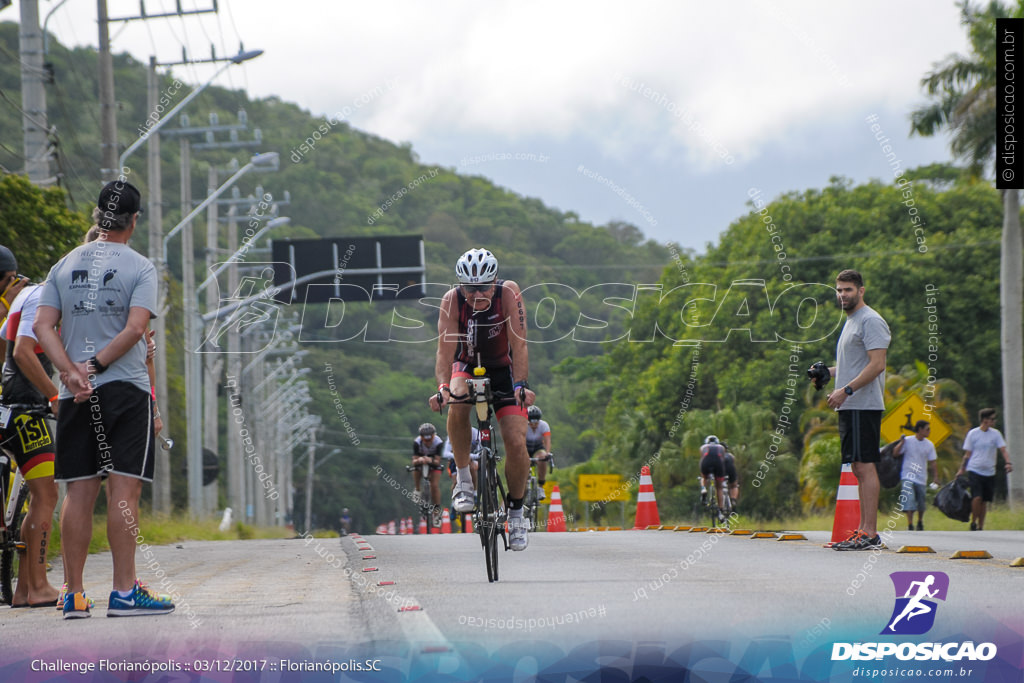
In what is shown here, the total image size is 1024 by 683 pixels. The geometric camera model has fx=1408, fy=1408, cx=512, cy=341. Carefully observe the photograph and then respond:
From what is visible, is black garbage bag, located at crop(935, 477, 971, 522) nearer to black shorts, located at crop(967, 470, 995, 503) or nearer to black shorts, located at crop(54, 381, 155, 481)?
black shorts, located at crop(967, 470, 995, 503)

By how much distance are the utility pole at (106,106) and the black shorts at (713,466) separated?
11151 mm

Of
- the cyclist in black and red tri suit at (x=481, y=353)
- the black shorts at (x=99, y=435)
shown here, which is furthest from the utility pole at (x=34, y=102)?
the black shorts at (x=99, y=435)

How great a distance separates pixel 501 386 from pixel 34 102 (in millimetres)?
14254

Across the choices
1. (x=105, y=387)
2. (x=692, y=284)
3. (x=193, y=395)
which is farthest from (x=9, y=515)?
(x=692, y=284)

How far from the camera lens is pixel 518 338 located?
357 inches

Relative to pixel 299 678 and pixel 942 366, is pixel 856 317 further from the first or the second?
pixel 942 366

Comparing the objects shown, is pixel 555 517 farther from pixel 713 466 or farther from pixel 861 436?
pixel 861 436

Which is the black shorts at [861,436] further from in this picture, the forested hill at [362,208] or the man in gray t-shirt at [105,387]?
the forested hill at [362,208]

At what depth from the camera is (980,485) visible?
19.2 meters

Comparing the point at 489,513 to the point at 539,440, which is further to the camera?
the point at 539,440

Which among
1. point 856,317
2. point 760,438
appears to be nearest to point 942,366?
point 760,438

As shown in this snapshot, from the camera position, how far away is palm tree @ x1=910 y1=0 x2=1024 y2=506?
94.1 ft

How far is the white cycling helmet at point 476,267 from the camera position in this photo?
29.2ft

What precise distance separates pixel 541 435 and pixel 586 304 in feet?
60.1
